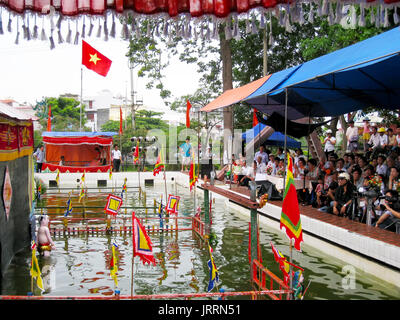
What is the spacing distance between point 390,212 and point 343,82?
→ 396 cm

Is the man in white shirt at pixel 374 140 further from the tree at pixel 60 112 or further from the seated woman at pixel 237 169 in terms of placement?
the tree at pixel 60 112

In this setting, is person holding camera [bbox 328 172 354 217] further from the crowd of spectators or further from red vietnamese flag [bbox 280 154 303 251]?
red vietnamese flag [bbox 280 154 303 251]

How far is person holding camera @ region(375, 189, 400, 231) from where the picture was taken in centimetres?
925

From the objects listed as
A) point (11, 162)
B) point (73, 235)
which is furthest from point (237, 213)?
point (11, 162)

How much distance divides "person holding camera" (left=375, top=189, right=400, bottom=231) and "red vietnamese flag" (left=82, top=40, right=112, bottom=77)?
1583cm

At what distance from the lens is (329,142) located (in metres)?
17.6

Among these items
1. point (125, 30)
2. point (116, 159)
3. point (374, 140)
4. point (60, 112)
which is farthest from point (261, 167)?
point (60, 112)

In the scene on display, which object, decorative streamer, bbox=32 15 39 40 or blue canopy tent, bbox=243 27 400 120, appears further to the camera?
blue canopy tent, bbox=243 27 400 120

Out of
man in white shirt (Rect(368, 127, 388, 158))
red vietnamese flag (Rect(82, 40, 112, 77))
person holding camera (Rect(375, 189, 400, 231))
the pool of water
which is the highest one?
red vietnamese flag (Rect(82, 40, 112, 77))

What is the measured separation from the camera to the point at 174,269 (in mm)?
9195

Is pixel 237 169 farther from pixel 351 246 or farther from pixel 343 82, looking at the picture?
pixel 351 246

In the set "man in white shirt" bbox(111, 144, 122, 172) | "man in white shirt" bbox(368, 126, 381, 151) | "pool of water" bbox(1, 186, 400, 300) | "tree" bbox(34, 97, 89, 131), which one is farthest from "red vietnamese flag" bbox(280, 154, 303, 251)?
"tree" bbox(34, 97, 89, 131)

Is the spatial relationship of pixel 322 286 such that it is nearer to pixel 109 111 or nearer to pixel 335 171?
pixel 335 171
